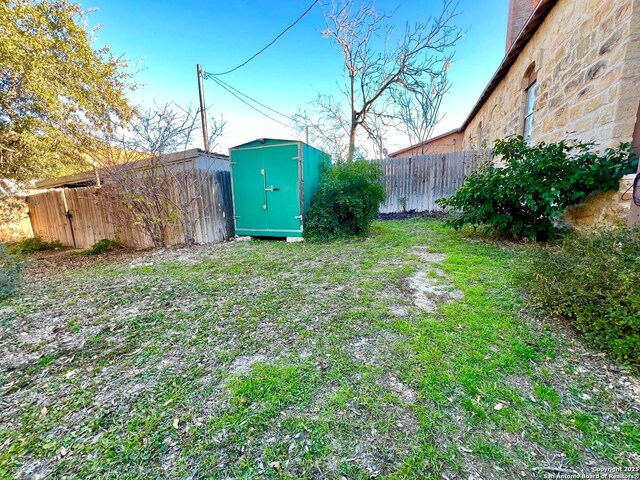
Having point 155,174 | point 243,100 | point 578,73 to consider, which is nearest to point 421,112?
point 243,100

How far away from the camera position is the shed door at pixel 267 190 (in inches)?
197

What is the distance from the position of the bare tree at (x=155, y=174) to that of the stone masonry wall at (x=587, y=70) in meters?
6.28

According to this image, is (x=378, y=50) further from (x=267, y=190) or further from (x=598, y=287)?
(x=598, y=287)

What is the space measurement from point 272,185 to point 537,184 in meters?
4.26

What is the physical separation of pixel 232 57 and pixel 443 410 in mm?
10436

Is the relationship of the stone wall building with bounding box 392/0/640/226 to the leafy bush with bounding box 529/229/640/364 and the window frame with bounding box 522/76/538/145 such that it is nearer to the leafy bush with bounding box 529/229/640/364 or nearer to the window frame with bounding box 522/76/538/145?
the window frame with bounding box 522/76/538/145

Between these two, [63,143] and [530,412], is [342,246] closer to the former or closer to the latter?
[530,412]

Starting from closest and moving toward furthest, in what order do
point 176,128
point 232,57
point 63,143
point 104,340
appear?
point 104,340 < point 176,128 < point 63,143 < point 232,57

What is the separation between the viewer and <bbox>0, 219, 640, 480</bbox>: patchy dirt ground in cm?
99

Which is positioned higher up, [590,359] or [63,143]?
[63,143]

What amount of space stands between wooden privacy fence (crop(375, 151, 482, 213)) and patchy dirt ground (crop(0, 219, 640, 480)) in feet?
17.3

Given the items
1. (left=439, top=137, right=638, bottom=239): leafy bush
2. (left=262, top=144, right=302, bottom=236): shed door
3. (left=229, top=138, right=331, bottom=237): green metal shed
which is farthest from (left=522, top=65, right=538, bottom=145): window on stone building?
(left=262, top=144, right=302, bottom=236): shed door

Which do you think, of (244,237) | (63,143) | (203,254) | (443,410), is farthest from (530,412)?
(63,143)

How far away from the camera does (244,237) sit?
5.70 meters
